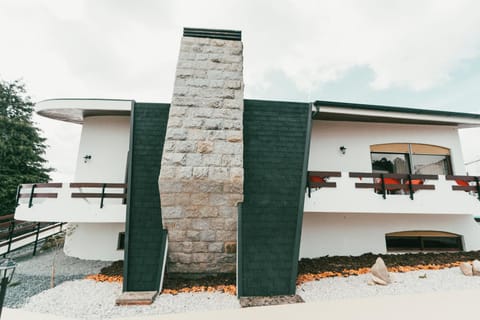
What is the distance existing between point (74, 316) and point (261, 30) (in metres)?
9.16

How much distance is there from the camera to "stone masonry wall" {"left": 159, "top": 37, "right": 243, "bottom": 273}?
4336 mm

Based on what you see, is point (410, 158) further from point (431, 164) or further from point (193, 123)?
point (193, 123)

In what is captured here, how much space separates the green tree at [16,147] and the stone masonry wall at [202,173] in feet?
46.6

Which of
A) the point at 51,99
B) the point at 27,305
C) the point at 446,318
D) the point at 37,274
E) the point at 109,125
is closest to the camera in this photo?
the point at 446,318

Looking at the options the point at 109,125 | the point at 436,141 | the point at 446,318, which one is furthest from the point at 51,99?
the point at 436,141

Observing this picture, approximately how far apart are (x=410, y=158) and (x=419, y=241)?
313 centimetres

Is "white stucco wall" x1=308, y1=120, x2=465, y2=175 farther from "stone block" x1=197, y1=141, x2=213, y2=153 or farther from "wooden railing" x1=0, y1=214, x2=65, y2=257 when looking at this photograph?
"wooden railing" x1=0, y1=214, x2=65, y2=257

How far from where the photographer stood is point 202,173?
4.32 metres

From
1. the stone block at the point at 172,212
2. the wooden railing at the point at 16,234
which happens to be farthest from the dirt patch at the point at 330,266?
the wooden railing at the point at 16,234

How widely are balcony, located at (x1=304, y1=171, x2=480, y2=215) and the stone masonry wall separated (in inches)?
98.4

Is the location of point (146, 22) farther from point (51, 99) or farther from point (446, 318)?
point (446, 318)

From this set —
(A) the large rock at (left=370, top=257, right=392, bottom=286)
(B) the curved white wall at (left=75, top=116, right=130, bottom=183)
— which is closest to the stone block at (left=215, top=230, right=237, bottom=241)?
(A) the large rock at (left=370, top=257, right=392, bottom=286)

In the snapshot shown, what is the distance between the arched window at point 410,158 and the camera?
24.3 feet

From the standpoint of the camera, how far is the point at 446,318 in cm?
283
